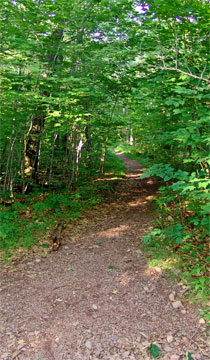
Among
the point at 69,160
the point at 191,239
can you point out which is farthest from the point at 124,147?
the point at 191,239

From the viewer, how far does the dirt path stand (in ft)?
9.63

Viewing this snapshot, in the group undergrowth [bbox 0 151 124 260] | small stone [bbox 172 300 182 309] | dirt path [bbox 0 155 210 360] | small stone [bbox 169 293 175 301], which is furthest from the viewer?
undergrowth [bbox 0 151 124 260]

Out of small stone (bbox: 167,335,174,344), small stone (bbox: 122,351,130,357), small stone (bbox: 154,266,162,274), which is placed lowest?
small stone (bbox: 122,351,130,357)

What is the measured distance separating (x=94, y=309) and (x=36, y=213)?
3.70 m

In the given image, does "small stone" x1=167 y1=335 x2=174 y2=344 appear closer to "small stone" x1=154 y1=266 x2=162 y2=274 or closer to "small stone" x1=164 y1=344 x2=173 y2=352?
"small stone" x1=164 y1=344 x2=173 y2=352

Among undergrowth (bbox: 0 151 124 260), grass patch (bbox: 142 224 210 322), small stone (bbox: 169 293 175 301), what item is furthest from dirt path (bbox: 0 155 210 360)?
undergrowth (bbox: 0 151 124 260)

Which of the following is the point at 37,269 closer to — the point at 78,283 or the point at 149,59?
the point at 78,283

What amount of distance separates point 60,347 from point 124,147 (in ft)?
56.8

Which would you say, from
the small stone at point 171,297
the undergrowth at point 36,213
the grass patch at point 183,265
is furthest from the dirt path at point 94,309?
the undergrowth at point 36,213

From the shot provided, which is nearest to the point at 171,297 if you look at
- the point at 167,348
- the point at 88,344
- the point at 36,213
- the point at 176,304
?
the point at 176,304

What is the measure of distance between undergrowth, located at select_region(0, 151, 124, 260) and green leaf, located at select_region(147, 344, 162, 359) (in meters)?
3.28

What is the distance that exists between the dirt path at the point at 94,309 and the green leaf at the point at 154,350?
0.06m

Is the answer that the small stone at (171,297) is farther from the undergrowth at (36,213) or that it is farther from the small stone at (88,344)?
the undergrowth at (36,213)

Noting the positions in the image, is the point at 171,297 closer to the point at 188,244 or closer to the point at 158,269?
the point at 158,269
